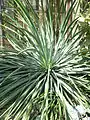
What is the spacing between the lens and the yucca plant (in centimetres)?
244

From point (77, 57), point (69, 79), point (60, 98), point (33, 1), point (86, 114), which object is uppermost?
point (33, 1)

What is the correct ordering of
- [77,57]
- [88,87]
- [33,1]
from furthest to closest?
1. [33,1]
2. [77,57]
3. [88,87]

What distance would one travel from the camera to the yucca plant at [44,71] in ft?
8.02

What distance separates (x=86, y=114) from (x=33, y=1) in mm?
2156

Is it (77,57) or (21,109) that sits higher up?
(77,57)

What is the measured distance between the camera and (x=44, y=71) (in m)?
2.75

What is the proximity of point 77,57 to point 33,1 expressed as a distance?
4.96ft

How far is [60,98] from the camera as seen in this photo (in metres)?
2.42

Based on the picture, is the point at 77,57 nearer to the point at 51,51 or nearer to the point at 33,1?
the point at 51,51

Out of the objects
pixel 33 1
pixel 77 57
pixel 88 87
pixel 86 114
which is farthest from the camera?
pixel 33 1

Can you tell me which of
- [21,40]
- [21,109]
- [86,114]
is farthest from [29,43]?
[86,114]

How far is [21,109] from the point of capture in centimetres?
248

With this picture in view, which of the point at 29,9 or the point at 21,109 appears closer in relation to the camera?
the point at 21,109

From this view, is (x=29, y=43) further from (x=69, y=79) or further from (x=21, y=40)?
(x=69, y=79)
